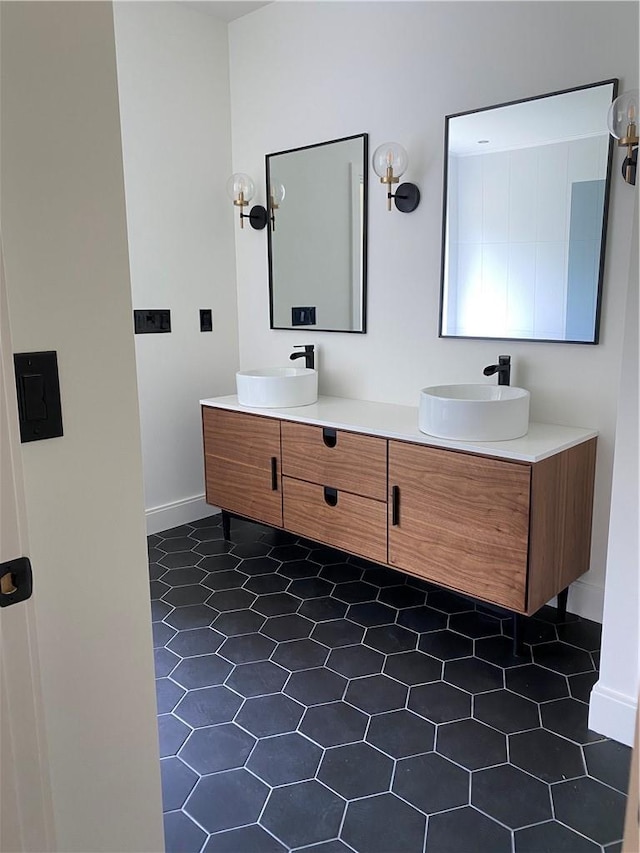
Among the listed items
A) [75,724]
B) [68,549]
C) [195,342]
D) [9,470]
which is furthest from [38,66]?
[195,342]

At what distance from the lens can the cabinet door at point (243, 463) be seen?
112 inches

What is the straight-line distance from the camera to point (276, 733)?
1847mm

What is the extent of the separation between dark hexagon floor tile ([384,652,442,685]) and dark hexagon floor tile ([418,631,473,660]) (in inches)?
1.6

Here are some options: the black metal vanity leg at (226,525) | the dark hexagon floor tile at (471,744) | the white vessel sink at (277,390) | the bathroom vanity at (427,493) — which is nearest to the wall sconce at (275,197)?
the white vessel sink at (277,390)

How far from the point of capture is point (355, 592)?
8.78 feet

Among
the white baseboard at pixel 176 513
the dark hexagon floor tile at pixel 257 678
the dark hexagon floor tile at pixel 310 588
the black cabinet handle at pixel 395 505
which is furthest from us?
the white baseboard at pixel 176 513

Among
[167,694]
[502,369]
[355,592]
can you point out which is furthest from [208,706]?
[502,369]

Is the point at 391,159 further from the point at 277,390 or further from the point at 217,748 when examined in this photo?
the point at 217,748

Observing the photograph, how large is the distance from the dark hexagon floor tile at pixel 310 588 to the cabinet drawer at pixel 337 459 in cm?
44

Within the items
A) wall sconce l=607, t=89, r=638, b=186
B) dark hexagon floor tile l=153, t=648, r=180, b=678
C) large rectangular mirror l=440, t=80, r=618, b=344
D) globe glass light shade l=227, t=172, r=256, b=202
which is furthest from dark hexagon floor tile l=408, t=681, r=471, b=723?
globe glass light shade l=227, t=172, r=256, b=202

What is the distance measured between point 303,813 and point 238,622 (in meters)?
0.94

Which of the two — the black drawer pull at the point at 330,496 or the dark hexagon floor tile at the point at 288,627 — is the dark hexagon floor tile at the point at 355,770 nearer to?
the dark hexagon floor tile at the point at 288,627

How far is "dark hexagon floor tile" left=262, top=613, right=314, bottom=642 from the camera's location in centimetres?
234

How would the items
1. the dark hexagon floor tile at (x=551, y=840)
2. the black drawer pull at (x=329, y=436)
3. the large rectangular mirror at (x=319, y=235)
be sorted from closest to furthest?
1. the dark hexagon floor tile at (x=551, y=840)
2. the black drawer pull at (x=329, y=436)
3. the large rectangular mirror at (x=319, y=235)
